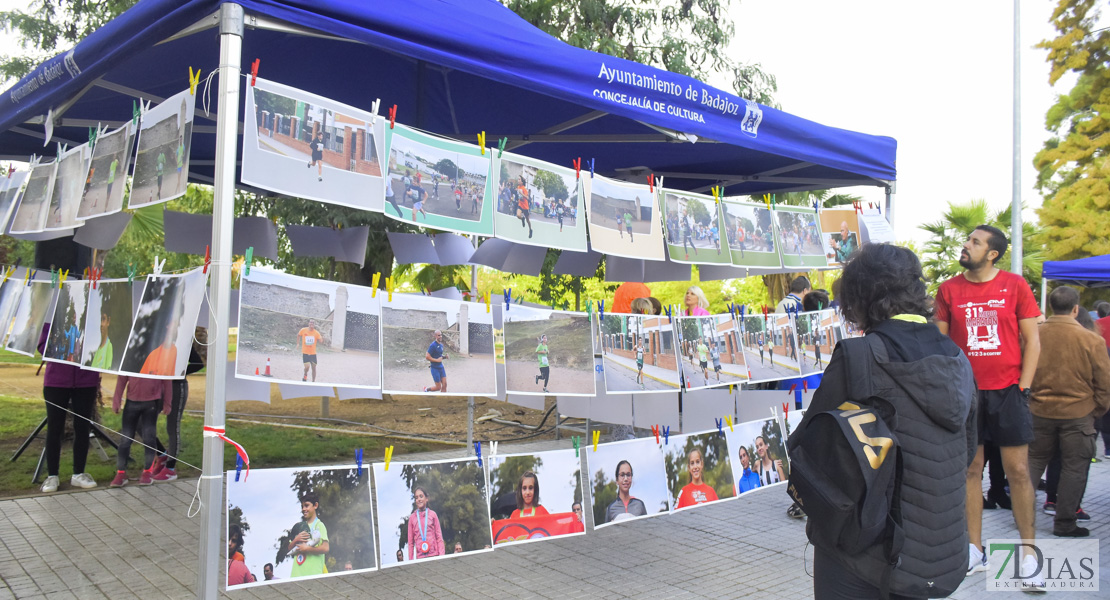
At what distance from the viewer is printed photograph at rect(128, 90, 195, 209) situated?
2.47 metres

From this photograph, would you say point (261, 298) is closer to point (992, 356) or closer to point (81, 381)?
point (992, 356)

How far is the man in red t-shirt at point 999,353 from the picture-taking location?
12.5 ft

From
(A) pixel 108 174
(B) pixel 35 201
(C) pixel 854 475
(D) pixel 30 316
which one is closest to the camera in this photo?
(C) pixel 854 475

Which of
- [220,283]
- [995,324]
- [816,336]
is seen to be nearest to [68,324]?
[220,283]

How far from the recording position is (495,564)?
423cm

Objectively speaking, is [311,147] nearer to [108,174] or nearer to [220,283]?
[220,283]

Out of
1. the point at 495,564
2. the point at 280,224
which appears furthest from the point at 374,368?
the point at 280,224

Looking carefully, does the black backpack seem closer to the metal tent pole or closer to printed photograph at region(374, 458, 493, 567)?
printed photograph at region(374, 458, 493, 567)

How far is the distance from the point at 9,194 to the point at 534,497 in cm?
328

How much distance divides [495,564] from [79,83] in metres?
3.12

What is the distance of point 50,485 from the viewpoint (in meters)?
5.69

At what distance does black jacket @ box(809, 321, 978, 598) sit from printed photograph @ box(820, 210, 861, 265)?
112 inches

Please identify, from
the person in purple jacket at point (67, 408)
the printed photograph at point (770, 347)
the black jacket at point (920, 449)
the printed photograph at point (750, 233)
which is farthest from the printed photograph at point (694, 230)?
the person in purple jacket at point (67, 408)

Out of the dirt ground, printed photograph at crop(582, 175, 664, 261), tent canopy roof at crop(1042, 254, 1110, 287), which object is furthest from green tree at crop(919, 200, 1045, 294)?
printed photograph at crop(582, 175, 664, 261)
